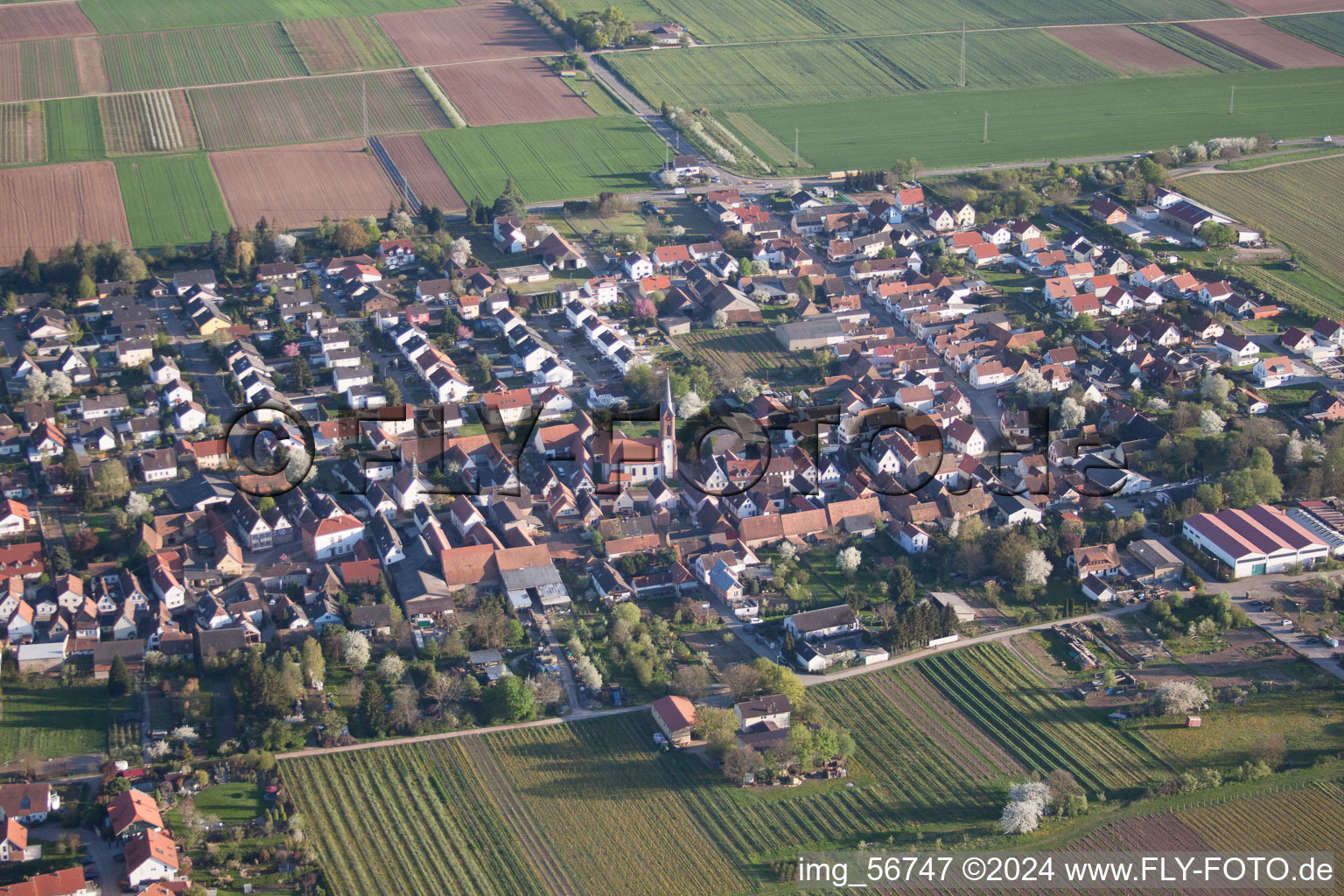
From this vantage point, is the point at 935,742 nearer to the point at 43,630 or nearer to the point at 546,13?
the point at 43,630

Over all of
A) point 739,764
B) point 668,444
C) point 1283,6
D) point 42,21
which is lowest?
point 739,764

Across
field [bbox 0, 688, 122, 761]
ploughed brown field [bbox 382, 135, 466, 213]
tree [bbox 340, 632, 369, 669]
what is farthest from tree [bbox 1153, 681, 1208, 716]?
ploughed brown field [bbox 382, 135, 466, 213]

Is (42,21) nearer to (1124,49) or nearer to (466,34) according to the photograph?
(466,34)

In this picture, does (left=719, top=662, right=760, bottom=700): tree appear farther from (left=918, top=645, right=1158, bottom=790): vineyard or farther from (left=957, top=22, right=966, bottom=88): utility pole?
(left=957, top=22, right=966, bottom=88): utility pole

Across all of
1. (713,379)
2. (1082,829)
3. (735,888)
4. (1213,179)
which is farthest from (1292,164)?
(735,888)

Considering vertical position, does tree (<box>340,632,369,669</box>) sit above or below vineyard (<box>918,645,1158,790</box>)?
above

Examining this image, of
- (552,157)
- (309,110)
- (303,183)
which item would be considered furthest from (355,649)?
(309,110)

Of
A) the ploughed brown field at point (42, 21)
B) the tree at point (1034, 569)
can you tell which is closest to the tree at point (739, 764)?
the tree at point (1034, 569)
